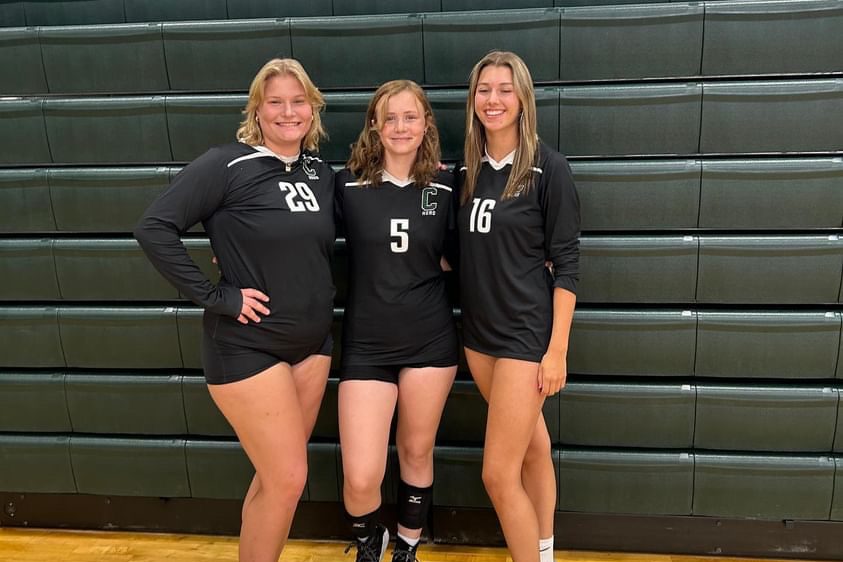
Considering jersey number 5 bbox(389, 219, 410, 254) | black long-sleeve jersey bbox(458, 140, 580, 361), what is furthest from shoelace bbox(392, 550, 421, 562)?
jersey number 5 bbox(389, 219, 410, 254)

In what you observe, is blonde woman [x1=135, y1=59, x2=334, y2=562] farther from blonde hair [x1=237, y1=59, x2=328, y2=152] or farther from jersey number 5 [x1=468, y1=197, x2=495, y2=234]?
jersey number 5 [x1=468, y1=197, x2=495, y2=234]

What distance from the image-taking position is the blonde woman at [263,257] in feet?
6.07

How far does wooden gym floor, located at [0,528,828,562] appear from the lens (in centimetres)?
246

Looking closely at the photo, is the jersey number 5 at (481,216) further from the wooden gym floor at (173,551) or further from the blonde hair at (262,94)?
the wooden gym floor at (173,551)

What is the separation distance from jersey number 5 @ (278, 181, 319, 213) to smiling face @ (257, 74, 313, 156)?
5.0 inches

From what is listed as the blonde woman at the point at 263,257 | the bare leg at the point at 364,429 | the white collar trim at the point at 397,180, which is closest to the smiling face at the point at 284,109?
the blonde woman at the point at 263,257

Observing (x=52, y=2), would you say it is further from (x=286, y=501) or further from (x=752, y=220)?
(x=752, y=220)

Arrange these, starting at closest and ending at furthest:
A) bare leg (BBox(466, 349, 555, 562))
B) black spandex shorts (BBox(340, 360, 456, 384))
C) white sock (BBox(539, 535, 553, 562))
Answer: bare leg (BBox(466, 349, 555, 562)) < black spandex shorts (BBox(340, 360, 456, 384)) < white sock (BBox(539, 535, 553, 562))

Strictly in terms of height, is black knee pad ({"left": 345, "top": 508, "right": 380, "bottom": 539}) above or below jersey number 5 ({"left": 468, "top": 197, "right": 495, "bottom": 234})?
below

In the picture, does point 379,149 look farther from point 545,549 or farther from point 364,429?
point 545,549

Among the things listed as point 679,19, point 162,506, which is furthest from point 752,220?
point 162,506

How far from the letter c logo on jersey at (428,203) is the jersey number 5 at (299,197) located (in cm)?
31

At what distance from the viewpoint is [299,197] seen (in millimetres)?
1923

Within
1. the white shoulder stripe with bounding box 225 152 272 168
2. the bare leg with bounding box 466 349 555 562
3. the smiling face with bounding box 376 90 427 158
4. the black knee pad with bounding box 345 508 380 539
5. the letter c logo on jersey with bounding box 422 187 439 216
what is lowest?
the black knee pad with bounding box 345 508 380 539
